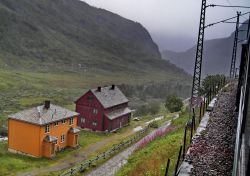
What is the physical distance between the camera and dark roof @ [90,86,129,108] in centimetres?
6188

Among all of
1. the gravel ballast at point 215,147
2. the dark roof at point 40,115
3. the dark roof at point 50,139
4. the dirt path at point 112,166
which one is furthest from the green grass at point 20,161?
the gravel ballast at point 215,147

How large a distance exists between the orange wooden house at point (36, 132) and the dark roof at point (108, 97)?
15130 mm

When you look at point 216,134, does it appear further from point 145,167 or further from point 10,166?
point 10,166

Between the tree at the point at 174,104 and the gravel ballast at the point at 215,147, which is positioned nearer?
the gravel ballast at the point at 215,147

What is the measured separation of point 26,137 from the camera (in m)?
44.4

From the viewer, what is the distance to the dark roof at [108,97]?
6188cm

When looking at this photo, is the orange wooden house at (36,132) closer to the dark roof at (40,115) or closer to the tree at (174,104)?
the dark roof at (40,115)

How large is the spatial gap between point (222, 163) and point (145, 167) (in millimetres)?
5017

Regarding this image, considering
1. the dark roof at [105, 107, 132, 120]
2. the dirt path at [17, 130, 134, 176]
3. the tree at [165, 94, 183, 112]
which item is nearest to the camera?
the dirt path at [17, 130, 134, 176]

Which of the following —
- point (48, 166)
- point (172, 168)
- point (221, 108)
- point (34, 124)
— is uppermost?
point (221, 108)

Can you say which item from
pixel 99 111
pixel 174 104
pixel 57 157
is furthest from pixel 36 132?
pixel 174 104

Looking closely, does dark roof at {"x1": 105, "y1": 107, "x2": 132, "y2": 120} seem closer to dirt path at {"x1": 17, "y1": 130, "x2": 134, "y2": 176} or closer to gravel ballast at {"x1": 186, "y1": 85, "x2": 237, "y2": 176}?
dirt path at {"x1": 17, "y1": 130, "x2": 134, "y2": 176}

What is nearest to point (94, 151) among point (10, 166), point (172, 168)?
point (10, 166)

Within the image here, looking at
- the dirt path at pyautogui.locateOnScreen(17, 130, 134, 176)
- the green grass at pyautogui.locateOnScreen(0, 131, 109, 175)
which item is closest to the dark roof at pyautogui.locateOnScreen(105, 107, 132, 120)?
the dirt path at pyautogui.locateOnScreen(17, 130, 134, 176)
